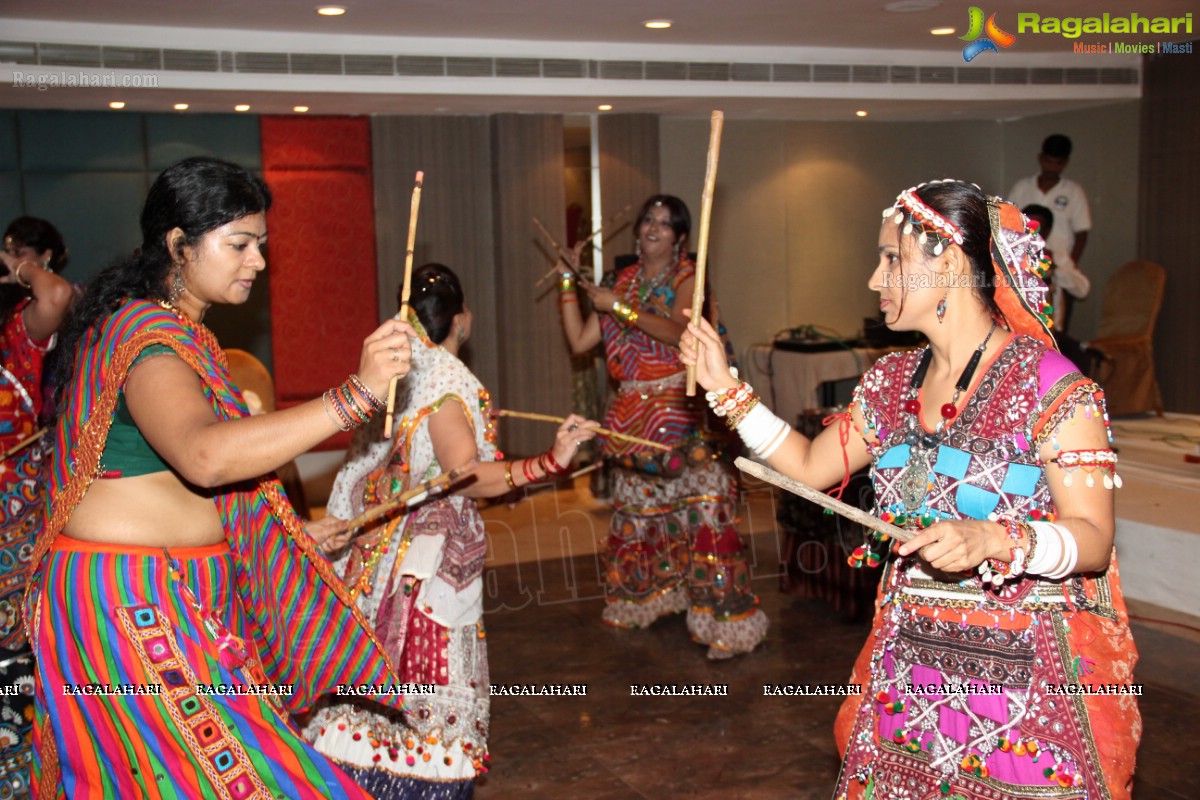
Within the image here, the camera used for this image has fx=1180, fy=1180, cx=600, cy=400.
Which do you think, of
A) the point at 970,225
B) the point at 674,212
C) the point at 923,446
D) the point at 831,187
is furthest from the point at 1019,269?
the point at 831,187

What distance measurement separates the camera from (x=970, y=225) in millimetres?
2008

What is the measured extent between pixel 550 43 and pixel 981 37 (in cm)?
240

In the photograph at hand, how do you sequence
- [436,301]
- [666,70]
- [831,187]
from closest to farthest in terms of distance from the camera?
[436,301]
[666,70]
[831,187]

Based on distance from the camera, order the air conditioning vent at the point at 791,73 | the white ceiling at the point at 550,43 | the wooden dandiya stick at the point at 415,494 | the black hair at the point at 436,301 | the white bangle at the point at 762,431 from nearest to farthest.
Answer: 1. the white bangle at the point at 762,431
2. the wooden dandiya stick at the point at 415,494
3. the black hair at the point at 436,301
4. the white ceiling at the point at 550,43
5. the air conditioning vent at the point at 791,73

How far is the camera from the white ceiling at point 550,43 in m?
5.05

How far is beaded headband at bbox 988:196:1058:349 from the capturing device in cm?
203

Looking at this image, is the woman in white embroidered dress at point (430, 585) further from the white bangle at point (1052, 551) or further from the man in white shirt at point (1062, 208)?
the man in white shirt at point (1062, 208)

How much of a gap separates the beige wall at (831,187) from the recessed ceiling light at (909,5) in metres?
2.65

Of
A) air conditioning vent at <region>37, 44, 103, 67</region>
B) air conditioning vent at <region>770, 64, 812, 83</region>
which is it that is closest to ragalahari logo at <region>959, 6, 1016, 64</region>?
air conditioning vent at <region>770, 64, 812, 83</region>

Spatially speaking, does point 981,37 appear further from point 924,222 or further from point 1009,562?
point 1009,562

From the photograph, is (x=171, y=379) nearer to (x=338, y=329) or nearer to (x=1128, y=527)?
(x=1128, y=527)

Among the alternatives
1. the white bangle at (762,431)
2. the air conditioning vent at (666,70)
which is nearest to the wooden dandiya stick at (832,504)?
the white bangle at (762,431)

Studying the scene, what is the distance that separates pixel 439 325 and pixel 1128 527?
312 cm

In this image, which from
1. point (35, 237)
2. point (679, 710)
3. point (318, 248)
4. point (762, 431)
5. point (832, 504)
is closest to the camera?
point (832, 504)
